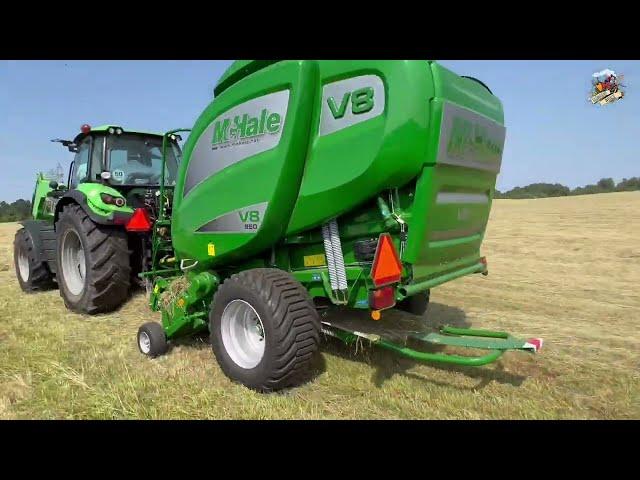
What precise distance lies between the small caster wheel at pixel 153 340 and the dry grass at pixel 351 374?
87 mm

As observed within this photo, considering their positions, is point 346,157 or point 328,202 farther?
point 328,202

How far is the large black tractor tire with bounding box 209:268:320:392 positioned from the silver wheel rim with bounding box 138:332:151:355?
0.85m

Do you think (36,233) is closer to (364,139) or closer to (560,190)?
(364,139)

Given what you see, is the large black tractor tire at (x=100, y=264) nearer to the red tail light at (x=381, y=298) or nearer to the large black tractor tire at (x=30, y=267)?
the large black tractor tire at (x=30, y=267)

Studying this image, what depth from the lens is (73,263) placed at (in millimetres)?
5730

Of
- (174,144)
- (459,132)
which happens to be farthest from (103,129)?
(459,132)

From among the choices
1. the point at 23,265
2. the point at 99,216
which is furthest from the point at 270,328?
the point at 23,265

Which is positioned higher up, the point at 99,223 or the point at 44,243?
the point at 99,223

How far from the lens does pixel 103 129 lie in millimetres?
5676

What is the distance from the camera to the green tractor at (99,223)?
16.4 feet

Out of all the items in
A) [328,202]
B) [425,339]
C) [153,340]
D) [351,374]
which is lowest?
[351,374]

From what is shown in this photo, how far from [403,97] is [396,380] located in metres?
2.01

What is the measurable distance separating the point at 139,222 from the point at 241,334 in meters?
2.03

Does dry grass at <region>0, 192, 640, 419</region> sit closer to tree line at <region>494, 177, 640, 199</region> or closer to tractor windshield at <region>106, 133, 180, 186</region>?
tractor windshield at <region>106, 133, 180, 186</region>
